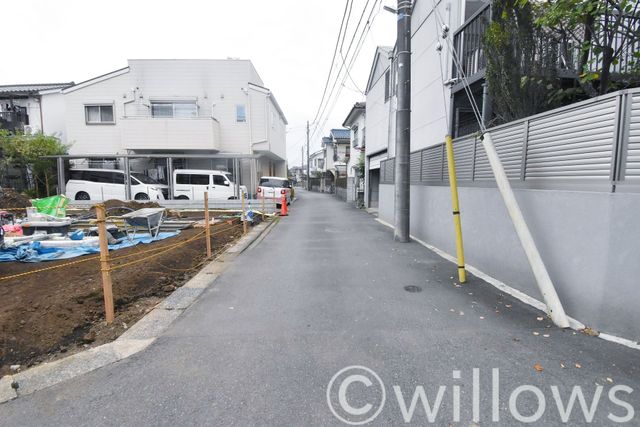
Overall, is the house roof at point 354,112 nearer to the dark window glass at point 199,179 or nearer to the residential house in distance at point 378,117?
the residential house in distance at point 378,117

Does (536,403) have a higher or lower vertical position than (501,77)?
lower

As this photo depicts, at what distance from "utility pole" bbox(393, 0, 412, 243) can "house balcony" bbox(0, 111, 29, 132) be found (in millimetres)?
23005

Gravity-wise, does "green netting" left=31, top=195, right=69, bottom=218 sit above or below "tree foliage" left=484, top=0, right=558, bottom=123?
below

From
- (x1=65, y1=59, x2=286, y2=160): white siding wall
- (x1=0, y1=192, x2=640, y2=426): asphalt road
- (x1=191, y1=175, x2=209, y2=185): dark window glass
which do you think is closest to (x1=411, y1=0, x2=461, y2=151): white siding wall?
(x1=0, y1=192, x2=640, y2=426): asphalt road

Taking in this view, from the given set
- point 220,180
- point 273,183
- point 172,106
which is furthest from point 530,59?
point 172,106

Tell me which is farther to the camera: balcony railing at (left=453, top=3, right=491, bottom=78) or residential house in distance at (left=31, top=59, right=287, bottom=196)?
residential house in distance at (left=31, top=59, right=287, bottom=196)

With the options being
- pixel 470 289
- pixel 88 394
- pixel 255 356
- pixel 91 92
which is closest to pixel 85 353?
pixel 88 394

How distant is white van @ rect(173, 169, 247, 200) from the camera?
53.3 ft

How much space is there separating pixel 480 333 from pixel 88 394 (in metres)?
3.40

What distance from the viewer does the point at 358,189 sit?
20.2 meters

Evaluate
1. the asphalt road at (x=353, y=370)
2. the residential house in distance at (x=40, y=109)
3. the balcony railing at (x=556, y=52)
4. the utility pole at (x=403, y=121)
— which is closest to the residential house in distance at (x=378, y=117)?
the utility pole at (x=403, y=121)

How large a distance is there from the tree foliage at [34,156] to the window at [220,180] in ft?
28.2

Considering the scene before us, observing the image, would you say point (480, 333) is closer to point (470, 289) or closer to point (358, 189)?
point (470, 289)

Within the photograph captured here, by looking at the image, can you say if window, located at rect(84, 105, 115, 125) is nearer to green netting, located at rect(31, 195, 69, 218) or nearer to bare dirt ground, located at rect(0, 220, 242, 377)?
green netting, located at rect(31, 195, 69, 218)
